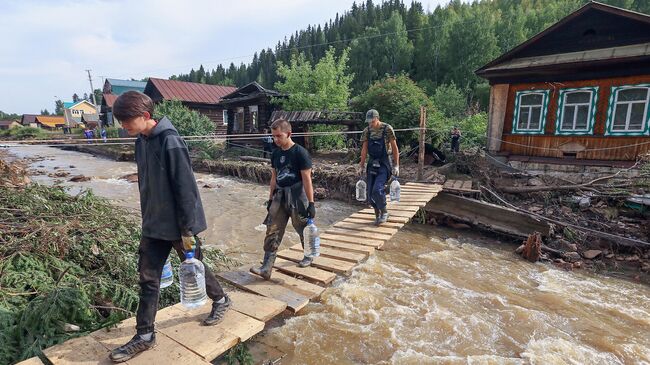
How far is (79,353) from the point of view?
7.92 feet

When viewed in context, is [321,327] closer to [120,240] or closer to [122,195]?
[120,240]

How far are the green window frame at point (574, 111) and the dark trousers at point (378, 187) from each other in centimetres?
879

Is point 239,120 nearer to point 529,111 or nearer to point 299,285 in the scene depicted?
point 529,111

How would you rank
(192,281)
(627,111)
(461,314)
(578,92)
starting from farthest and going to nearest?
(578,92)
(627,111)
(461,314)
(192,281)

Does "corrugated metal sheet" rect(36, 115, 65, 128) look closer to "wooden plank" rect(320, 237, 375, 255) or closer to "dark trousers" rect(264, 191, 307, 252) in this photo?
"wooden plank" rect(320, 237, 375, 255)

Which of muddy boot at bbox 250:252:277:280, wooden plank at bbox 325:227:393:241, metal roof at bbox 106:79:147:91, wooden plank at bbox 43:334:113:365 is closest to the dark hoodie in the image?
wooden plank at bbox 43:334:113:365

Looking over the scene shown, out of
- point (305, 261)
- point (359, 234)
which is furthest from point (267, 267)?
point (359, 234)

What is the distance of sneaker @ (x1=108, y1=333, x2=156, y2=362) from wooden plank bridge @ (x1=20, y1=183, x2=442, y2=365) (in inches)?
1.5

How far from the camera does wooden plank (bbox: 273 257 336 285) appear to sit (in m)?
4.05

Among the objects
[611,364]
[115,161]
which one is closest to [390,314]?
[611,364]

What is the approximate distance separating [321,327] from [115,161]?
2413cm

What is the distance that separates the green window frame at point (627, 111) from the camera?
32.1 feet

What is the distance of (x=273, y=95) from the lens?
2038 centimetres

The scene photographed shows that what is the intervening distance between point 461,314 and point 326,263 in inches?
84.9
